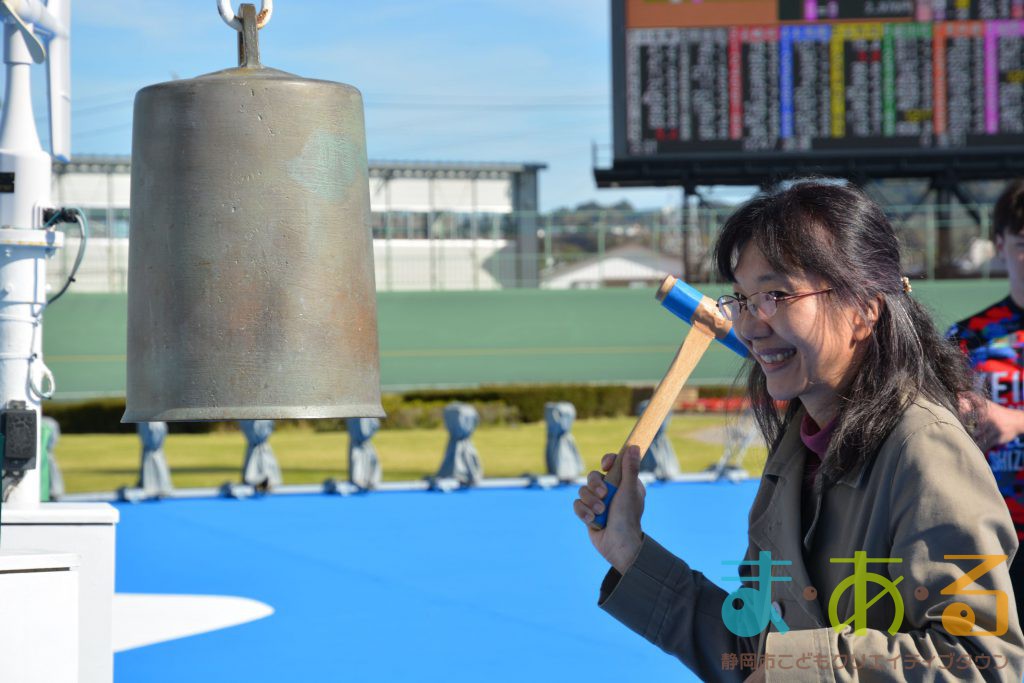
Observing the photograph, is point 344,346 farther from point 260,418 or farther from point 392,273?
point 392,273

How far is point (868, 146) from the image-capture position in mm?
18375

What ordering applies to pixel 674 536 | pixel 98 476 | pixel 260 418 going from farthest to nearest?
pixel 98 476 < pixel 674 536 < pixel 260 418

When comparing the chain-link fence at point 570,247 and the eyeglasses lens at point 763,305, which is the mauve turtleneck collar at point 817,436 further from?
the chain-link fence at point 570,247

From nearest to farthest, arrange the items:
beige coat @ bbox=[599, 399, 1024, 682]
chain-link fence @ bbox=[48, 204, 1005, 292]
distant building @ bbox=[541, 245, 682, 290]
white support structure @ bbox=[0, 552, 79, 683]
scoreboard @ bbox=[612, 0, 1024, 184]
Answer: beige coat @ bbox=[599, 399, 1024, 682] → white support structure @ bbox=[0, 552, 79, 683] → scoreboard @ bbox=[612, 0, 1024, 184] → chain-link fence @ bbox=[48, 204, 1005, 292] → distant building @ bbox=[541, 245, 682, 290]

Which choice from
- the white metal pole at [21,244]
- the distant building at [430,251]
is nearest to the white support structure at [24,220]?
the white metal pole at [21,244]

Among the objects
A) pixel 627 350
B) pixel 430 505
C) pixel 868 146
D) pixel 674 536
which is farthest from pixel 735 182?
pixel 674 536

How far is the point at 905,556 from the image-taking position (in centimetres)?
165

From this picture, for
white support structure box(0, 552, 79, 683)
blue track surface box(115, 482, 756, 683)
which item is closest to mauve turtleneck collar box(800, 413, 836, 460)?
white support structure box(0, 552, 79, 683)

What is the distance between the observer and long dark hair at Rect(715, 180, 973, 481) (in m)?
1.82

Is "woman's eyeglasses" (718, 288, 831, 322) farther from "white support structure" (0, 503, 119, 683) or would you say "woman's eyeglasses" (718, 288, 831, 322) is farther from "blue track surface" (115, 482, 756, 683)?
"blue track surface" (115, 482, 756, 683)

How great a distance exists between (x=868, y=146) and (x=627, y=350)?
19.4 feet

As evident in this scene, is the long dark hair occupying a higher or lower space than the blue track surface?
higher

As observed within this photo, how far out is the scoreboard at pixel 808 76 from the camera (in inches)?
703

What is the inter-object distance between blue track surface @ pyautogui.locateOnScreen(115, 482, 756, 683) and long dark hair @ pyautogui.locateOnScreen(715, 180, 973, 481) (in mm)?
4006
